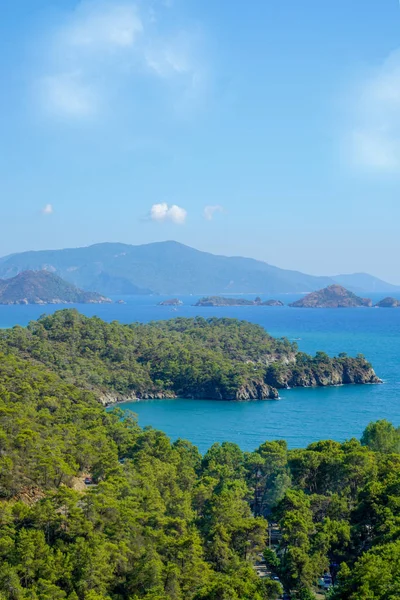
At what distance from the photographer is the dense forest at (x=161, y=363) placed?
52.9 meters

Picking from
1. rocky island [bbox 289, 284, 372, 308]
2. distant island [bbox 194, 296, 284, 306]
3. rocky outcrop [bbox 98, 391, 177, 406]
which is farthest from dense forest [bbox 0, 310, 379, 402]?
distant island [bbox 194, 296, 284, 306]

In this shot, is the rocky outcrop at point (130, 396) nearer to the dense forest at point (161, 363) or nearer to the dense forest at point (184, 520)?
the dense forest at point (161, 363)

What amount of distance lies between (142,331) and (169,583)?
56.7 meters

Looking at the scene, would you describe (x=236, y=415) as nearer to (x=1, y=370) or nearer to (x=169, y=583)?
(x=1, y=370)

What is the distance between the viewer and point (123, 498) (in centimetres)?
1980

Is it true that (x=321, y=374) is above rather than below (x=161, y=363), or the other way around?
below

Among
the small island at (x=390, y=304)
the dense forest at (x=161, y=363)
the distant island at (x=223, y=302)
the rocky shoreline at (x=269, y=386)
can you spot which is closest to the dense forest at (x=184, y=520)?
the rocky shoreline at (x=269, y=386)

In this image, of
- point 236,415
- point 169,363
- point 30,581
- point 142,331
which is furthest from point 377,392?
point 30,581

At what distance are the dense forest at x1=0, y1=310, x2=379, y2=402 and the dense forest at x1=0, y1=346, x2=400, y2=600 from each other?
25407 mm

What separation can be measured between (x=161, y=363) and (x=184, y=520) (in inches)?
1556

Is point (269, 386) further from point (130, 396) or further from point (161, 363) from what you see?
point (130, 396)

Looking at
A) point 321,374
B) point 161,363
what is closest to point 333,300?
point 321,374

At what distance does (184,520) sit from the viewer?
18688mm

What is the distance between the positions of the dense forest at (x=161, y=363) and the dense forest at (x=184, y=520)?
2541 centimetres
